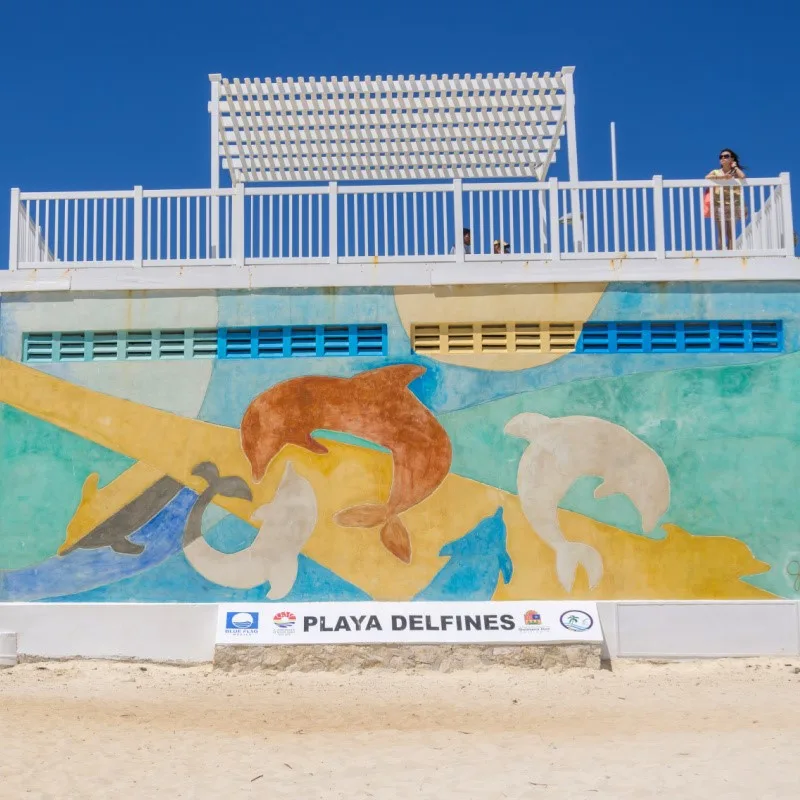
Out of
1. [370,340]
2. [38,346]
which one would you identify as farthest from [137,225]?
[370,340]

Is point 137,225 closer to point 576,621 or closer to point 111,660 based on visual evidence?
point 111,660

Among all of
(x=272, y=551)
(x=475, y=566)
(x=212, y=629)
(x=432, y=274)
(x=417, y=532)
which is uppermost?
(x=432, y=274)

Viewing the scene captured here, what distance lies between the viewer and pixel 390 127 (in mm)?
15289

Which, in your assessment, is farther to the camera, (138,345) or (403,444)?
(138,345)

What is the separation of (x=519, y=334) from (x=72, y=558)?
220 inches

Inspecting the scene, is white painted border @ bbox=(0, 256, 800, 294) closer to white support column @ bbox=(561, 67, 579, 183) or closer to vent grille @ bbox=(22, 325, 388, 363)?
vent grille @ bbox=(22, 325, 388, 363)

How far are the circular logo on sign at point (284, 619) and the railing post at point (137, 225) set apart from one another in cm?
428

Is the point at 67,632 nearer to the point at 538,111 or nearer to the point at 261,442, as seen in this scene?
the point at 261,442

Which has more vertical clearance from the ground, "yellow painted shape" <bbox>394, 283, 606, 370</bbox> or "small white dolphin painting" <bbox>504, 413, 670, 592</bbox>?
"yellow painted shape" <bbox>394, 283, 606, 370</bbox>

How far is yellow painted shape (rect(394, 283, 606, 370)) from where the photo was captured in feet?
40.8

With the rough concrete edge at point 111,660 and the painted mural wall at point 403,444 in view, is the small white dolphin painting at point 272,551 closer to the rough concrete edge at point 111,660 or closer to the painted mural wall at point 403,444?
the painted mural wall at point 403,444

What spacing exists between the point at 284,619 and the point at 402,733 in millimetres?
2509

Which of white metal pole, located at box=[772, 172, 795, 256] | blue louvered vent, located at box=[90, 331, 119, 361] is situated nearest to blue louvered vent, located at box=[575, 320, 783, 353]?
white metal pole, located at box=[772, 172, 795, 256]

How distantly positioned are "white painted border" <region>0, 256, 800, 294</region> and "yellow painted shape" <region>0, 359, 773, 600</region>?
65.0 inches
